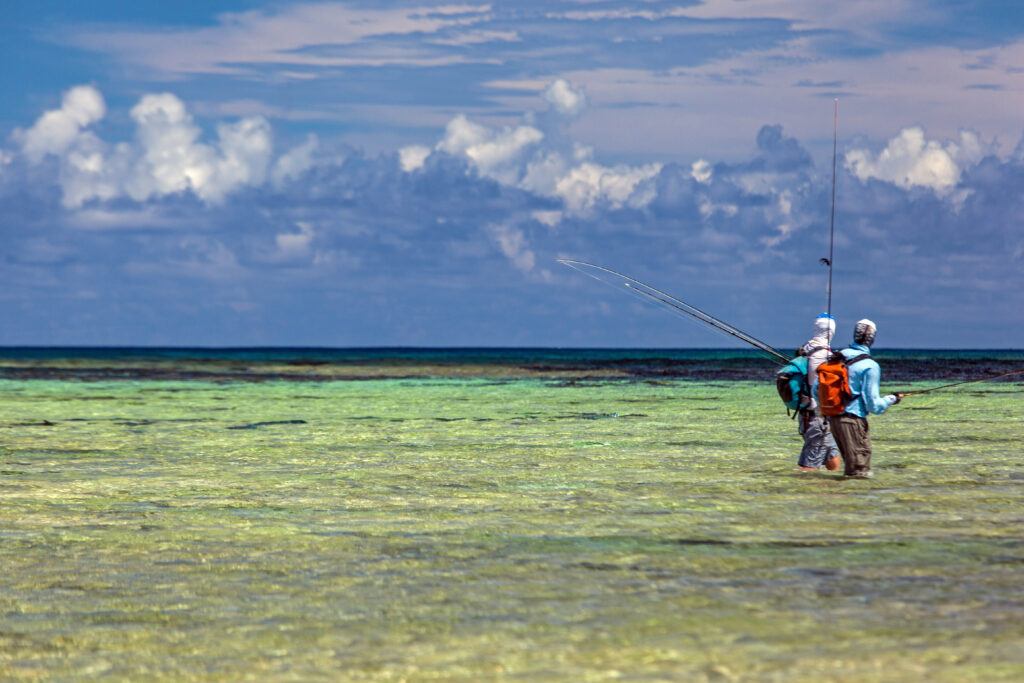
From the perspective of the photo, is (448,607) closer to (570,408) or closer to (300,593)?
(300,593)

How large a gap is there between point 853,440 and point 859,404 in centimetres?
43

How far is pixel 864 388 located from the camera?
1277 cm

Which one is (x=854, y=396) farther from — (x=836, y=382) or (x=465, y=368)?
(x=465, y=368)

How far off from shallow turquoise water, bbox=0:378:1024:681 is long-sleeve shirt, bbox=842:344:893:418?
0.88m

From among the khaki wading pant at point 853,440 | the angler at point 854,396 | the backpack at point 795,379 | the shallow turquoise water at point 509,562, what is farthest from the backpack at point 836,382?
the shallow turquoise water at point 509,562

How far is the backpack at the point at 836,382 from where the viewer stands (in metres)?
12.8

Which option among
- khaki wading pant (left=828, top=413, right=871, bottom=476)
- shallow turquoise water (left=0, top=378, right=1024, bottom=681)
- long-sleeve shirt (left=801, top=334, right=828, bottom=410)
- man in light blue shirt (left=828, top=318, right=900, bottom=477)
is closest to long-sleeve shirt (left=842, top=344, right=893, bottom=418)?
man in light blue shirt (left=828, top=318, right=900, bottom=477)

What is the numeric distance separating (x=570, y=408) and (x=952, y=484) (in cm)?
1684

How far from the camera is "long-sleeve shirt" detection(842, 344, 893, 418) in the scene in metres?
12.7

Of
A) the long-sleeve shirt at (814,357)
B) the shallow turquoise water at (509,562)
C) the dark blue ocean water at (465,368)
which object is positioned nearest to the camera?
the shallow turquoise water at (509,562)

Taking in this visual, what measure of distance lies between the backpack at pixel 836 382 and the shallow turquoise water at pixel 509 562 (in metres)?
0.88

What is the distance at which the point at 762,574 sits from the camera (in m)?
7.78

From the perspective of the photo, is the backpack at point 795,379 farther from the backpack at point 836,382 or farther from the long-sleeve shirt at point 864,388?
the long-sleeve shirt at point 864,388

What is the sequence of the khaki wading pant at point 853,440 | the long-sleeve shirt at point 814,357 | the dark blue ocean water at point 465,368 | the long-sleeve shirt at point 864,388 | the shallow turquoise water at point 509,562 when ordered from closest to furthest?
the shallow turquoise water at point 509,562
the long-sleeve shirt at point 864,388
the khaki wading pant at point 853,440
the long-sleeve shirt at point 814,357
the dark blue ocean water at point 465,368
